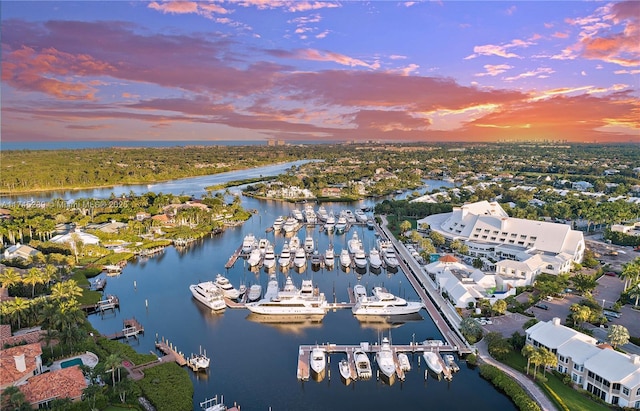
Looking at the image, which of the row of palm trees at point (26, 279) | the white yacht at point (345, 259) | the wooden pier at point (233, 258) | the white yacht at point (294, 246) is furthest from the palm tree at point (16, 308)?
the white yacht at point (345, 259)

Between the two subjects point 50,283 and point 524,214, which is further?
point 524,214

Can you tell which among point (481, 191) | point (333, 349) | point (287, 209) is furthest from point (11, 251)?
point (481, 191)

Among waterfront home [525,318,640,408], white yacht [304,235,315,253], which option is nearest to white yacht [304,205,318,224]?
white yacht [304,235,315,253]

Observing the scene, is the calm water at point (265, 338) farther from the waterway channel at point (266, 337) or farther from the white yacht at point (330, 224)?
the white yacht at point (330, 224)

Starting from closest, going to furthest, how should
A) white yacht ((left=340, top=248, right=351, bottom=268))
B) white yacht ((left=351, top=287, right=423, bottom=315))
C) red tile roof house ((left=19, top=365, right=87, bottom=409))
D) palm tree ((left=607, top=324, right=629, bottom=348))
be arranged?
red tile roof house ((left=19, top=365, right=87, bottom=409))
palm tree ((left=607, top=324, right=629, bottom=348))
white yacht ((left=351, top=287, right=423, bottom=315))
white yacht ((left=340, top=248, right=351, bottom=268))

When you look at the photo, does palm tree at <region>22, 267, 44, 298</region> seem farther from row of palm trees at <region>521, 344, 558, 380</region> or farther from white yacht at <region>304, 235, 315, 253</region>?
row of palm trees at <region>521, 344, 558, 380</region>

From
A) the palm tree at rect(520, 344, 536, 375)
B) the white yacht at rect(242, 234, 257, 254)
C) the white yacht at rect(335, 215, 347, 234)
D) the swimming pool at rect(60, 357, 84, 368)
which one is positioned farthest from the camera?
the white yacht at rect(335, 215, 347, 234)

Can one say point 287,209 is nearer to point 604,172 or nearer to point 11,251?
point 11,251
